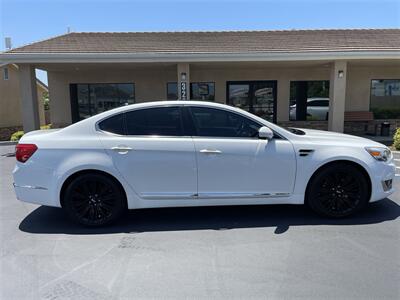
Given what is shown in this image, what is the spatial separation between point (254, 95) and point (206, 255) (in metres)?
12.2

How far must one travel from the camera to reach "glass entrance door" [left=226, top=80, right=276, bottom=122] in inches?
582

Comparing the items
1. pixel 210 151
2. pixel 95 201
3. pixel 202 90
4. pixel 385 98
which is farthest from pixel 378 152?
pixel 385 98

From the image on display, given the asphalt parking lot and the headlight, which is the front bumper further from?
the asphalt parking lot

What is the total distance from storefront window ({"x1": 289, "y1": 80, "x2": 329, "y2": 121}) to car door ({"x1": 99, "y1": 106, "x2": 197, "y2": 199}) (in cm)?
1172

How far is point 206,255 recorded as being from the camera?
3.49 m

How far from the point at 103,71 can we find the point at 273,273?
13389 millimetres

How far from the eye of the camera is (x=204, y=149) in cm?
421

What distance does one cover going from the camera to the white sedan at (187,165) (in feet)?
13.7

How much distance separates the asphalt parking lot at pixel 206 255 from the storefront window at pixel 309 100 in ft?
34.8

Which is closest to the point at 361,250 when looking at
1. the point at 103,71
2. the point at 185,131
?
the point at 185,131

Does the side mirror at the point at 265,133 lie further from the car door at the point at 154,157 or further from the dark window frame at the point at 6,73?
the dark window frame at the point at 6,73

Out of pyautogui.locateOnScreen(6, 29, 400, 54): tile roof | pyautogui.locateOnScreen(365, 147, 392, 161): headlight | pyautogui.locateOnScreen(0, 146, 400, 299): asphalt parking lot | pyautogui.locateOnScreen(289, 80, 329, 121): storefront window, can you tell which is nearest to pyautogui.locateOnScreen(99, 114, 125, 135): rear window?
pyautogui.locateOnScreen(0, 146, 400, 299): asphalt parking lot

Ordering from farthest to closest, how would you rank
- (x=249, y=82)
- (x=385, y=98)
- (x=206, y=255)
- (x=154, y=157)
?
1. (x=385, y=98)
2. (x=249, y=82)
3. (x=154, y=157)
4. (x=206, y=255)

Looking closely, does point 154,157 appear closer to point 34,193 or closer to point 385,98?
point 34,193
